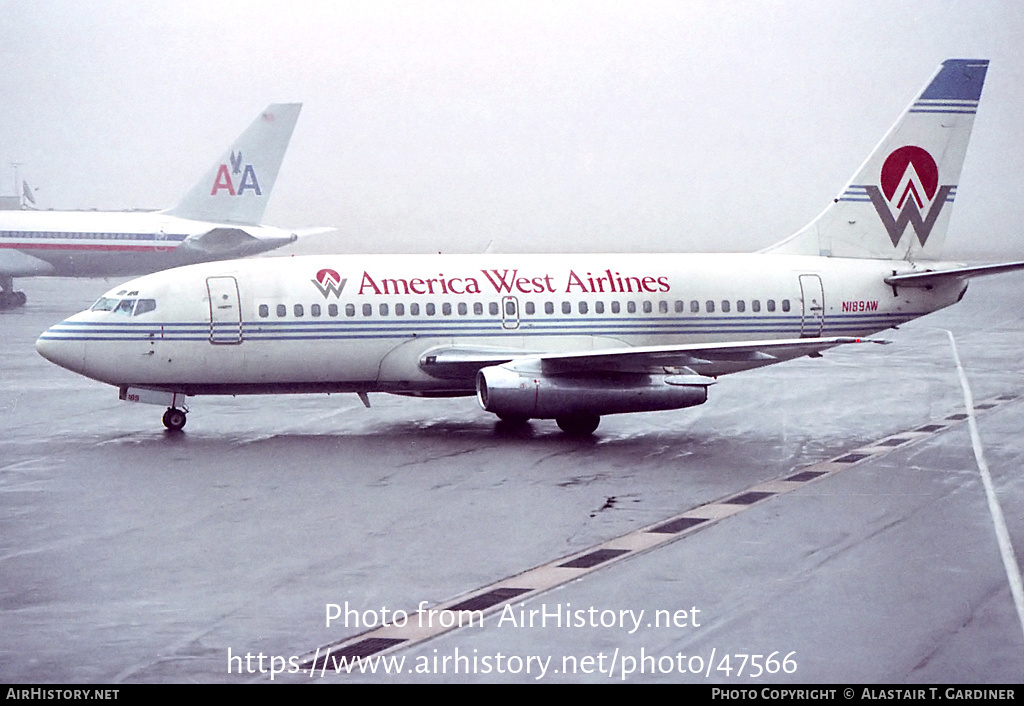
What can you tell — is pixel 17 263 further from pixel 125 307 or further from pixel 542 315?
pixel 542 315

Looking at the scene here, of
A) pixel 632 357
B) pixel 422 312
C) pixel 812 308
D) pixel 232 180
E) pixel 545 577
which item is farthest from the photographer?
pixel 232 180

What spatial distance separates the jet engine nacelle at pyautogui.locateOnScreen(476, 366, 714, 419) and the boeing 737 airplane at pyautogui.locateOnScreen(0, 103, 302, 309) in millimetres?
43015

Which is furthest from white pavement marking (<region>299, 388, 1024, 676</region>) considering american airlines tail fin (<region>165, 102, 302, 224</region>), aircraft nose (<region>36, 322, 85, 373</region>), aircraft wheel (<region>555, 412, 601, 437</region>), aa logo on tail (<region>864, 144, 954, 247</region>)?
american airlines tail fin (<region>165, 102, 302, 224</region>)

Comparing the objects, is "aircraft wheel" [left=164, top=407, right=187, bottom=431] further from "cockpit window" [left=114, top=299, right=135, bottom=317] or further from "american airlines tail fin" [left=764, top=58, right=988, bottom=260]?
"american airlines tail fin" [left=764, top=58, right=988, bottom=260]

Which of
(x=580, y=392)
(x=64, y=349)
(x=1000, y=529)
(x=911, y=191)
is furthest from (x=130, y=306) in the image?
(x=911, y=191)

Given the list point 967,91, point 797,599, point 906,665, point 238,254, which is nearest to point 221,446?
point 797,599

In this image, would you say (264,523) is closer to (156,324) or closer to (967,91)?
(156,324)

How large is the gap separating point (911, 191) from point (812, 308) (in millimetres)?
4088

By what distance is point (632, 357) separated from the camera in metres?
24.3

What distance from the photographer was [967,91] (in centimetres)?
2950

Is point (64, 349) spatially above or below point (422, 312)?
below

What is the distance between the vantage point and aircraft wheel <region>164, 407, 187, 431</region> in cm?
2627

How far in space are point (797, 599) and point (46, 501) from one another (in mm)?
11497

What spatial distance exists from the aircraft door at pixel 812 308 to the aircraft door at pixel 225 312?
11727 mm
